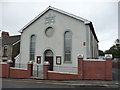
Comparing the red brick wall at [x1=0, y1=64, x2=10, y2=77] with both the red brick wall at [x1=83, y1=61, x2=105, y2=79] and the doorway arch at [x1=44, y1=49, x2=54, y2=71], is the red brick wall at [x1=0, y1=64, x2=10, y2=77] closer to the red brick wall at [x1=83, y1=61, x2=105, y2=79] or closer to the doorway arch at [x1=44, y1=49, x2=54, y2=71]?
the doorway arch at [x1=44, y1=49, x2=54, y2=71]

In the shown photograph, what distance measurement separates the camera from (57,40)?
61.8 ft

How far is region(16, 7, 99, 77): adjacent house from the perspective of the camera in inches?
687

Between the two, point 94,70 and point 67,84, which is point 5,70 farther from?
point 94,70

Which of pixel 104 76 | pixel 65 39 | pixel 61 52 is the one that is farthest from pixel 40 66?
pixel 104 76

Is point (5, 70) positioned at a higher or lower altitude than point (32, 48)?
→ lower

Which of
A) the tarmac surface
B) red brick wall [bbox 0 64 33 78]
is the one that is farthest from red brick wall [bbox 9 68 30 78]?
the tarmac surface

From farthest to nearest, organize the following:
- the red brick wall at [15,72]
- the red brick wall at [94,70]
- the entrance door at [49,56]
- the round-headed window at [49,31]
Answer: the round-headed window at [49,31], the entrance door at [49,56], the red brick wall at [15,72], the red brick wall at [94,70]

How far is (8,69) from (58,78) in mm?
7393

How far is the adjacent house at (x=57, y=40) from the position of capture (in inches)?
687

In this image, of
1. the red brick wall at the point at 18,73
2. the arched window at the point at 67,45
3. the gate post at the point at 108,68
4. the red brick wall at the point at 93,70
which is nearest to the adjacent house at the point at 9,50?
the red brick wall at the point at 18,73

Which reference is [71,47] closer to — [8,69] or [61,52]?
[61,52]

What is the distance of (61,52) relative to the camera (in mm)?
18359

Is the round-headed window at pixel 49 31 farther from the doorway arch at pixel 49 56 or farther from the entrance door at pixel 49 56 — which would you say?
the entrance door at pixel 49 56

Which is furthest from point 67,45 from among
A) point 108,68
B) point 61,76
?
point 108,68
